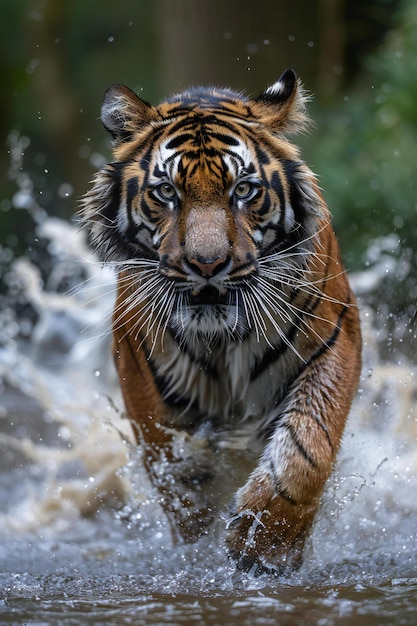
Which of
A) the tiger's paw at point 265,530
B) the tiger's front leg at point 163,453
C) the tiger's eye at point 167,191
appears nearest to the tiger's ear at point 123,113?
the tiger's eye at point 167,191

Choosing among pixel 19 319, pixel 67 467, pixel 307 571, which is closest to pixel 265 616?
pixel 307 571

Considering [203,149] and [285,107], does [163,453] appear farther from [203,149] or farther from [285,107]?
[285,107]

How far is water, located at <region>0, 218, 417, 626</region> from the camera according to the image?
275 centimetres

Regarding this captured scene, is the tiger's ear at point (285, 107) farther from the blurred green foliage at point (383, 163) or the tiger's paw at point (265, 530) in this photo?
the blurred green foliage at point (383, 163)

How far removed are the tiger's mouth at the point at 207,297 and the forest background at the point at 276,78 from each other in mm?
1796

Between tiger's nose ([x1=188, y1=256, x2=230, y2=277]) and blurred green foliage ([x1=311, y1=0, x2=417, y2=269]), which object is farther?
blurred green foliage ([x1=311, y1=0, x2=417, y2=269])

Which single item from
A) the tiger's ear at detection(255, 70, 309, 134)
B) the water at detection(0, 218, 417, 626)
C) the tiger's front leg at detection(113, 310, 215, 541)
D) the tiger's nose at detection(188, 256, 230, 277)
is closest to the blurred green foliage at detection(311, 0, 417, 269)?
the water at detection(0, 218, 417, 626)

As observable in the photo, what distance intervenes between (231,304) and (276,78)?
4383 millimetres

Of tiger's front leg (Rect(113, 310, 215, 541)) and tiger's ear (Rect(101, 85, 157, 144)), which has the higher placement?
tiger's ear (Rect(101, 85, 157, 144))

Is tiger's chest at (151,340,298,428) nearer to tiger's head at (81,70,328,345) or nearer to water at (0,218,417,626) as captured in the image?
tiger's head at (81,70,328,345)

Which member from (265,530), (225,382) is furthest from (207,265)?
(265,530)

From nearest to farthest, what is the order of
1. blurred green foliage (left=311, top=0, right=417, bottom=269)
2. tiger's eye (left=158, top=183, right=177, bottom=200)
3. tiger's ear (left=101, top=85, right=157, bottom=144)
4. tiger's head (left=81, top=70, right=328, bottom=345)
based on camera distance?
tiger's head (left=81, top=70, right=328, bottom=345)
tiger's eye (left=158, top=183, right=177, bottom=200)
tiger's ear (left=101, top=85, right=157, bottom=144)
blurred green foliage (left=311, top=0, right=417, bottom=269)

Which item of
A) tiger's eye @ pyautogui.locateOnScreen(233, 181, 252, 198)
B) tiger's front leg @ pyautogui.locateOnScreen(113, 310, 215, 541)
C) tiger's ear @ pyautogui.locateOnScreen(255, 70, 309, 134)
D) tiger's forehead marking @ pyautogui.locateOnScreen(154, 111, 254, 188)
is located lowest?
tiger's front leg @ pyautogui.locateOnScreen(113, 310, 215, 541)

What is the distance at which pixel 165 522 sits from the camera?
403cm
